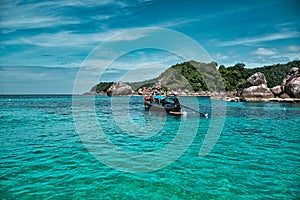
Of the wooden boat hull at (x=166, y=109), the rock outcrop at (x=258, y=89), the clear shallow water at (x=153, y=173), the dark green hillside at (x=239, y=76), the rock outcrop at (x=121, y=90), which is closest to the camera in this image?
the clear shallow water at (x=153, y=173)

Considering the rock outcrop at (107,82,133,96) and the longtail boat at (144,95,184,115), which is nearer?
the longtail boat at (144,95,184,115)

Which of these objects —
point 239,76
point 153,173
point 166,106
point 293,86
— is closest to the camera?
point 153,173

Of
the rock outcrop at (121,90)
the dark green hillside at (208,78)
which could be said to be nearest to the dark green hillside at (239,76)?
the dark green hillside at (208,78)

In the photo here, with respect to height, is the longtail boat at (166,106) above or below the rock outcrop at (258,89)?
below

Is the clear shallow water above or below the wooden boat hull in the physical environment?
below

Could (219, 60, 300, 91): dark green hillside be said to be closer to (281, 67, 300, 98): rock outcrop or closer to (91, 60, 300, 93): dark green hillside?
(91, 60, 300, 93): dark green hillside

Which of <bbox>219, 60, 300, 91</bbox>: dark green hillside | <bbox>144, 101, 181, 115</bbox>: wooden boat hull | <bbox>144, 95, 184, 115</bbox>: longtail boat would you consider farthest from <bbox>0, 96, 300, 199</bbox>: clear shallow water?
<bbox>219, 60, 300, 91</bbox>: dark green hillside

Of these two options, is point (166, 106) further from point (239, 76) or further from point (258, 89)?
point (239, 76)

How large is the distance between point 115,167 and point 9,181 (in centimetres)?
501

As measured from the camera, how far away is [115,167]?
12.8 meters

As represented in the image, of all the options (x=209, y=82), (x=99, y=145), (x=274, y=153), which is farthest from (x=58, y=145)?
(x=209, y=82)

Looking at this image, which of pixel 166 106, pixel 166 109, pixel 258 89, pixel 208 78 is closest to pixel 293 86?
pixel 258 89

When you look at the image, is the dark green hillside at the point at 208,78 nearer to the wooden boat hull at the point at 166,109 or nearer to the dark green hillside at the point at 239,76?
the dark green hillside at the point at 239,76

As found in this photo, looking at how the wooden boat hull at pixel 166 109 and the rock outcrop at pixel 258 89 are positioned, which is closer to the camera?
the wooden boat hull at pixel 166 109
